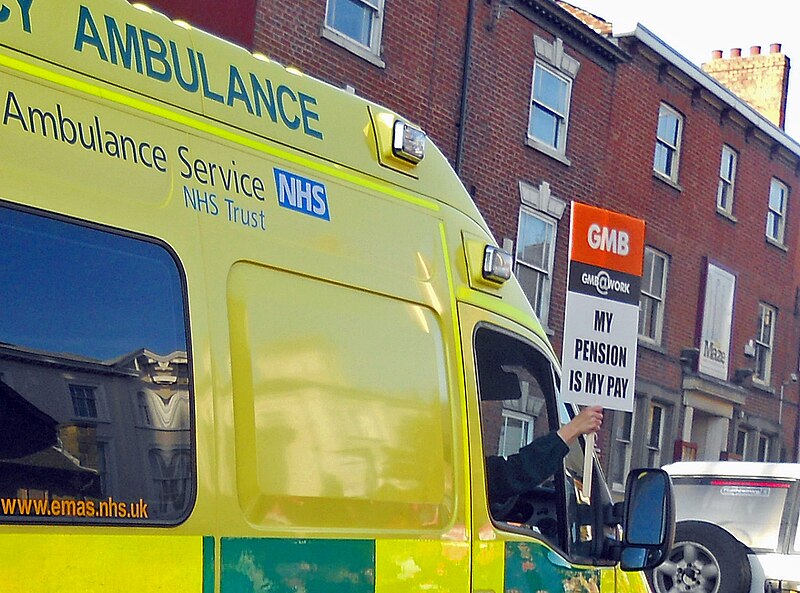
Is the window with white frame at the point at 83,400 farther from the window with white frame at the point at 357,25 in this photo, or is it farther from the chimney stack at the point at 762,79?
the chimney stack at the point at 762,79

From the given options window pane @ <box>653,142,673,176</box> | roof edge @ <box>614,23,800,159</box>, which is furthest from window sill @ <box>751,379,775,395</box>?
window pane @ <box>653,142,673,176</box>

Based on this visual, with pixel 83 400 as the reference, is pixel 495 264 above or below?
above

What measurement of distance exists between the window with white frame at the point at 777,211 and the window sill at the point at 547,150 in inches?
344

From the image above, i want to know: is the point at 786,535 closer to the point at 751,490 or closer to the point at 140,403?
the point at 751,490

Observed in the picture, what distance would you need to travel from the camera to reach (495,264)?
4.54 metres

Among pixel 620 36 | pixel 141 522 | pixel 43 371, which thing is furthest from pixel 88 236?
pixel 620 36

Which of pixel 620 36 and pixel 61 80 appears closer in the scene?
pixel 61 80

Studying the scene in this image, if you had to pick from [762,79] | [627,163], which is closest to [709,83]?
[627,163]

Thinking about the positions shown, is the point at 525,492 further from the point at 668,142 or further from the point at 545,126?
the point at 668,142

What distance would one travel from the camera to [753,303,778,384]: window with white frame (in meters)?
26.9

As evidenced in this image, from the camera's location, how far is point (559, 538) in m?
4.77

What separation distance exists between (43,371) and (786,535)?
24.5 feet

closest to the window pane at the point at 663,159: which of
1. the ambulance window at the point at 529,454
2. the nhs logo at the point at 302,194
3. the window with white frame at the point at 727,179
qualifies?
the window with white frame at the point at 727,179

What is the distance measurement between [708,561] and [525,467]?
4374mm
